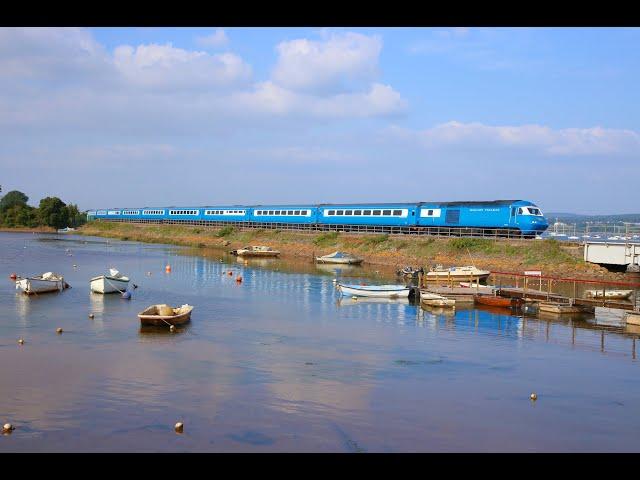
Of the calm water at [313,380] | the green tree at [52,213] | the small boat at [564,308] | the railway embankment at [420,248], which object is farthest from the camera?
the green tree at [52,213]

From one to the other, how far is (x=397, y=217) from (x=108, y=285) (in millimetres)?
38313

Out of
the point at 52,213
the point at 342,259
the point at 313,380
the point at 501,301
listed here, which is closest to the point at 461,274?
the point at 501,301

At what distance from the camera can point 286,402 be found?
52.8ft

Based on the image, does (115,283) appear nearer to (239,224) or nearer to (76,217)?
(239,224)

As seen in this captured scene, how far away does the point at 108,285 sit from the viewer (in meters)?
37.7

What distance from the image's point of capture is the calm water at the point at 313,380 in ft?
45.2

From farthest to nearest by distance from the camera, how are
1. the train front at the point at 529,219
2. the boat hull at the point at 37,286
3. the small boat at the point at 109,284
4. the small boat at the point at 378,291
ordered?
the train front at the point at 529,219 → the small boat at the point at 378,291 → the small boat at the point at 109,284 → the boat hull at the point at 37,286

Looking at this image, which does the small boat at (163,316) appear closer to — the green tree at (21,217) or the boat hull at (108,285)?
the boat hull at (108,285)

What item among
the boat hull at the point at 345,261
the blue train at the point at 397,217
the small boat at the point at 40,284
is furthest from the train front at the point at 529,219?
the small boat at the point at 40,284

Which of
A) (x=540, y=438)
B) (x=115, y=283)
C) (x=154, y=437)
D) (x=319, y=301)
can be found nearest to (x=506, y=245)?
(x=319, y=301)

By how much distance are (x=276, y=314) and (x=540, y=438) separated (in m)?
19.3

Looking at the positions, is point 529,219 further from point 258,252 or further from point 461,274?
point 258,252

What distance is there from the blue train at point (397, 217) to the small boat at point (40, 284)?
3801 centimetres
